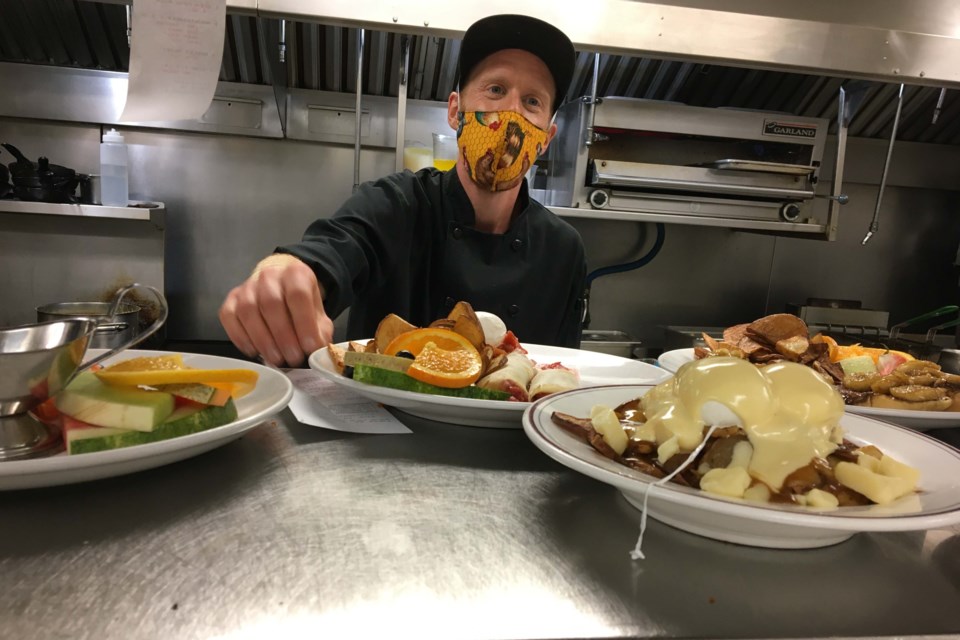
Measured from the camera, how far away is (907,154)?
10.5 ft

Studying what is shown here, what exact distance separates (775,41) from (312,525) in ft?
7.74

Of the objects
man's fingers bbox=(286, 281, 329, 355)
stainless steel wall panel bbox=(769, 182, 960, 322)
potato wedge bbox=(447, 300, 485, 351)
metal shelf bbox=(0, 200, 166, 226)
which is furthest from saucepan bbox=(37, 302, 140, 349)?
stainless steel wall panel bbox=(769, 182, 960, 322)

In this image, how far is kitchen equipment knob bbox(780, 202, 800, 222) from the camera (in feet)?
8.70

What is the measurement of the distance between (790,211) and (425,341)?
2.32 m

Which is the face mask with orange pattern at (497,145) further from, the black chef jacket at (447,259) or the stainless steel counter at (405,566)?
the stainless steel counter at (405,566)

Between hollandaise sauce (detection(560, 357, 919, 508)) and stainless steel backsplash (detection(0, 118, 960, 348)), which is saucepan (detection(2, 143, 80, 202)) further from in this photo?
hollandaise sauce (detection(560, 357, 919, 508))

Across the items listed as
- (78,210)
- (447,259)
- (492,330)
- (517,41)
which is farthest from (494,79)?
(78,210)

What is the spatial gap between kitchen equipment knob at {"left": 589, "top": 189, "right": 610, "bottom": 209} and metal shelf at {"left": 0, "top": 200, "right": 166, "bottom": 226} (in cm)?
178

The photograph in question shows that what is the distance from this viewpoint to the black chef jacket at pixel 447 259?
172cm

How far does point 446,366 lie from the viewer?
2.78 feet

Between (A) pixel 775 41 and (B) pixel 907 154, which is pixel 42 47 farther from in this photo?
(B) pixel 907 154

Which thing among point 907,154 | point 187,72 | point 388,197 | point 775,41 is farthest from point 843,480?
point 907,154

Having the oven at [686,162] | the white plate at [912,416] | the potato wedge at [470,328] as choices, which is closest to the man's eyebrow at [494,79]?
the oven at [686,162]

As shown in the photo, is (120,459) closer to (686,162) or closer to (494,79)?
(494,79)
